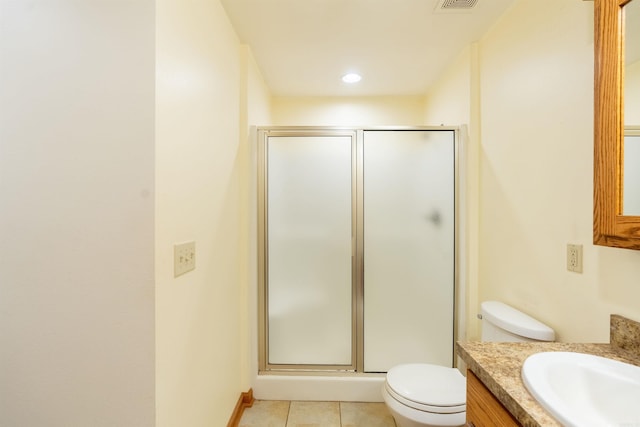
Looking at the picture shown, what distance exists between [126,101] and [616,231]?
1.65 metres

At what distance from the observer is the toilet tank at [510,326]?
1.31 meters

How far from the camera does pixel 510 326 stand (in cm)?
140

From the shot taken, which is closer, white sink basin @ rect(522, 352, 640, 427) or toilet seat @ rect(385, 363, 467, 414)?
white sink basin @ rect(522, 352, 640, 427)

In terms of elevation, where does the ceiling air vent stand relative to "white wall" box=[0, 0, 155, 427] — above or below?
above

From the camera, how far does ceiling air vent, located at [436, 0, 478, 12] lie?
1560 millimetres

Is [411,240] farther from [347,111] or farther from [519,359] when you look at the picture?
[347,111]

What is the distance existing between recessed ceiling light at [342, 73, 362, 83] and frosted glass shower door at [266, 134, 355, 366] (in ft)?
2.30

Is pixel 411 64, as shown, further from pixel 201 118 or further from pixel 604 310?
pixel 604 310

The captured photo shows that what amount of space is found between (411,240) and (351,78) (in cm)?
141

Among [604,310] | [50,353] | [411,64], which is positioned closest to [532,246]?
[604,310]

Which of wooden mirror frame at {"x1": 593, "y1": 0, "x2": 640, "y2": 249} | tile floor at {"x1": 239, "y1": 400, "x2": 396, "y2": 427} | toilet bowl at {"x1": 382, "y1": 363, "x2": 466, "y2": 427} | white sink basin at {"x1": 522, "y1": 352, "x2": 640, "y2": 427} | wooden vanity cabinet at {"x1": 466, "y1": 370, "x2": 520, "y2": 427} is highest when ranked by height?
wooden mirror frame at {"x1": 593, "y1": 0, "x2": 640, "y2": 249}

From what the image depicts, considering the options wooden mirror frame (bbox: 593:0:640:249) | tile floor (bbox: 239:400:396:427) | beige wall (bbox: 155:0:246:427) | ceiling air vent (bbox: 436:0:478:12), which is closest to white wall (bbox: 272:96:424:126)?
beige wall (bbox: 155:0:246:427)

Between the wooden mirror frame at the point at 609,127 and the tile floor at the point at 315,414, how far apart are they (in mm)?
1577

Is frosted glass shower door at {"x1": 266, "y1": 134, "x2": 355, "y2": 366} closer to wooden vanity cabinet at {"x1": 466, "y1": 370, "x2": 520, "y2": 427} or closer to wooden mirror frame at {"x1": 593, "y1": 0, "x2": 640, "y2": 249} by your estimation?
wooden vanity cabinet at {"x1": 466, "y1": 370, "x2": 520, "y2": 427}
